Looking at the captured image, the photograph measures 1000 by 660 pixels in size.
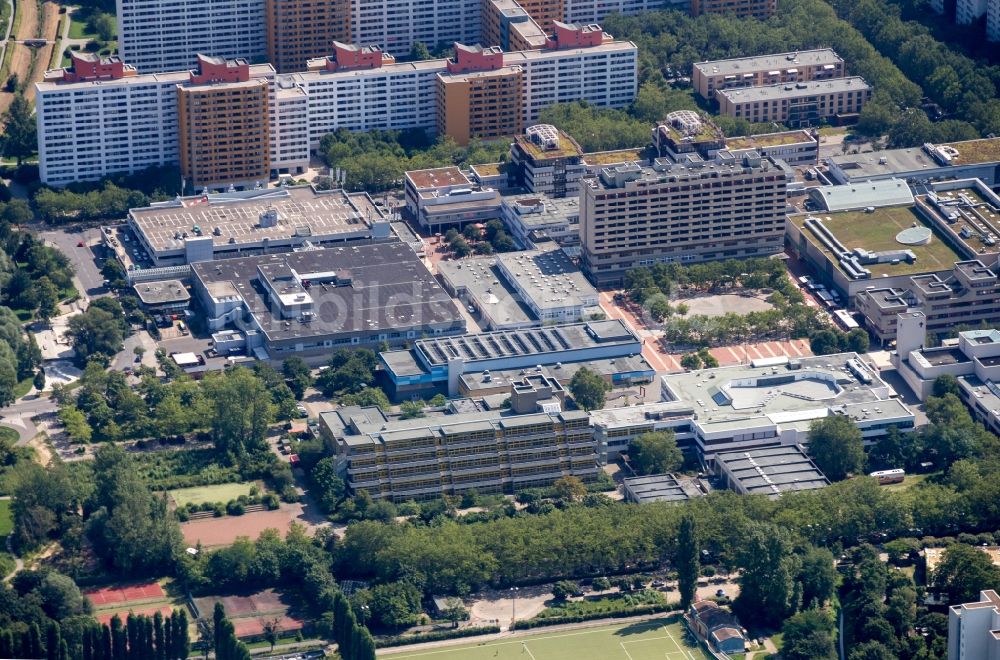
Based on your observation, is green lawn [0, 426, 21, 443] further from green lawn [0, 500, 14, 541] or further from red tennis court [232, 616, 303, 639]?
red tennis court [232, 616, 303, 639]

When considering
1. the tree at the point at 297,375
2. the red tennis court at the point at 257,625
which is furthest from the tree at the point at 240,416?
the red tennis court at the point at 257,625

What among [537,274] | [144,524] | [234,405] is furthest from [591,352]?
[144,524]

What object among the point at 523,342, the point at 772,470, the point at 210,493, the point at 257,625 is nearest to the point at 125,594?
the point at 257,625

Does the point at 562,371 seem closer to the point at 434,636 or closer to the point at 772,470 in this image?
the point at 772,470

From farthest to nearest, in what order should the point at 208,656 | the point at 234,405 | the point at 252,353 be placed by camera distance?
the point at 252,353, the point at 234,405, the point at 208,656

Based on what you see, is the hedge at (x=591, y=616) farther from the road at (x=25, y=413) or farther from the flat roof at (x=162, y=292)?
the flat roof at (x=162, y=292)

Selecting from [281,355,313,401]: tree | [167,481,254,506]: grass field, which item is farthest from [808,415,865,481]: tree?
A: [167,481,254,506]: grass field

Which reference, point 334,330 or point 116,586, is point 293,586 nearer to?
point 116,586
